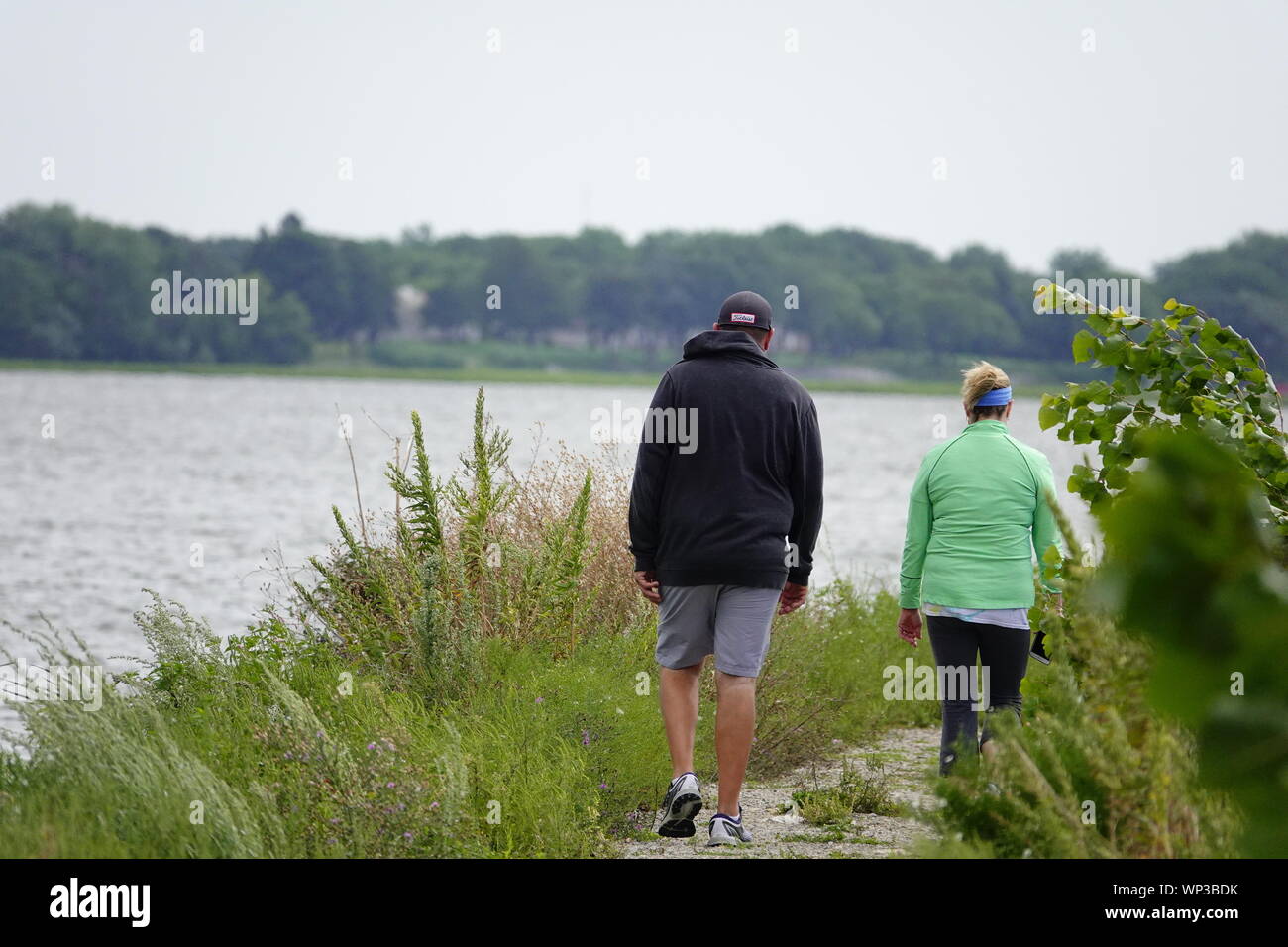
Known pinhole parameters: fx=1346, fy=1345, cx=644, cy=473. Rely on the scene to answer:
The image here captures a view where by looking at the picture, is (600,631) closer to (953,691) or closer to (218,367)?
(953,691)

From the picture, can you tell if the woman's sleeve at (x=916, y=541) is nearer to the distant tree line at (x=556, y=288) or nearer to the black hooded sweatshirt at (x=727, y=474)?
the black hooded sweatshirt at (x=727, y=474)

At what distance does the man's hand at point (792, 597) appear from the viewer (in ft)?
19.4

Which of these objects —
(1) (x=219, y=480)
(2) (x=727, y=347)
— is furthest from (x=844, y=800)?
(1) (x=219, y=480)

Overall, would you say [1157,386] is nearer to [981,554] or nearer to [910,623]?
[981,554]

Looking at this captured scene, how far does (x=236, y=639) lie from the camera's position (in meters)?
7.77

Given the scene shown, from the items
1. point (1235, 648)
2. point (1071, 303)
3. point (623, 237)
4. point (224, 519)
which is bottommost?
point (224, 519)

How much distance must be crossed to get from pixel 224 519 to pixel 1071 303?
24.2 metres

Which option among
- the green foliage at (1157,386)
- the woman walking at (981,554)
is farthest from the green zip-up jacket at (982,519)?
the green foliage at (1157,386)

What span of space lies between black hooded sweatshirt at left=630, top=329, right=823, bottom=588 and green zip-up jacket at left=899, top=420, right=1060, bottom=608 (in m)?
0.62

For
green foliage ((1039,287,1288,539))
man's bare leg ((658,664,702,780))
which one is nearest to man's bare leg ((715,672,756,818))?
man's bare leg ((658,664,702,780))

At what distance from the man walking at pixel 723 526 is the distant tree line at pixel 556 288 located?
8670cm

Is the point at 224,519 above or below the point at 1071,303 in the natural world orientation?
below

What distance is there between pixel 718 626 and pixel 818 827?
1174 millimetres
